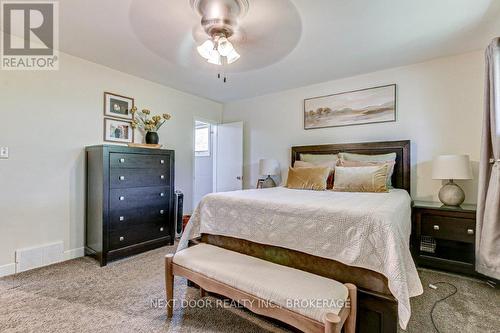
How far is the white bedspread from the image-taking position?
1270mm

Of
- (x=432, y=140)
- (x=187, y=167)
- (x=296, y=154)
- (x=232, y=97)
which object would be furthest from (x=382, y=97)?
(x=187, y=167)

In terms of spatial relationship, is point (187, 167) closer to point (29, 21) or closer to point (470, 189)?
point (29, 21)

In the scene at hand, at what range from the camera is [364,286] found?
1382 millimetres

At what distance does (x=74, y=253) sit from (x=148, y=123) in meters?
1.90

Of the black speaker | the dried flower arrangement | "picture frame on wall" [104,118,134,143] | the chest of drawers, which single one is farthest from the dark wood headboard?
"picture frame on wall" [104,118,134,143]

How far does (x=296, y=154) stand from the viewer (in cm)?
394

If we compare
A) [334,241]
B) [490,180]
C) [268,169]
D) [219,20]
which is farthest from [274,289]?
[268,169]

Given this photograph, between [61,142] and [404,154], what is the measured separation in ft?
13.6

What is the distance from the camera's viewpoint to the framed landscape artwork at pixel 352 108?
3.26 metres

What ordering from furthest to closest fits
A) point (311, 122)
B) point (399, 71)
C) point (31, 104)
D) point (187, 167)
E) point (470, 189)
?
point (187, 167) < point (311, 122) < point (399, 71) < point (470, 189) < point (31, 104)

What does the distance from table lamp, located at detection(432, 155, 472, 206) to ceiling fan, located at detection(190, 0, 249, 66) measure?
244 cm

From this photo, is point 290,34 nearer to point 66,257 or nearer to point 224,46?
point 224,46

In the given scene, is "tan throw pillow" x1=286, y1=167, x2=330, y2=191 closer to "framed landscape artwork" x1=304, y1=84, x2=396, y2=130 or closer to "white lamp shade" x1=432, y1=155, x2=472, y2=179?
"framed landscape artwork" x1=304, y1=84, x2=396, y2=130

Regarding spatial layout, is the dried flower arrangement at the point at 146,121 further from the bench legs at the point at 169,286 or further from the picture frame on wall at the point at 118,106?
the bench legs at the point at 169,286
